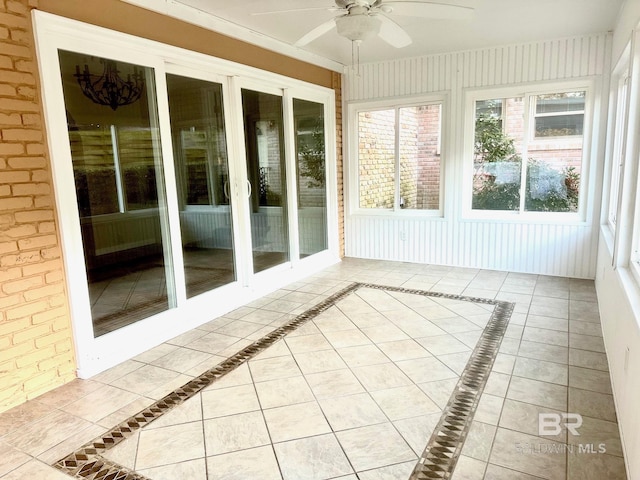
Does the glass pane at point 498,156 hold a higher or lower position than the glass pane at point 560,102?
lower

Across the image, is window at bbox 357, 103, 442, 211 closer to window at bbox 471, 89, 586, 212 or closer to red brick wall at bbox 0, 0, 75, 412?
window at bbox 471, 89, 586, 212

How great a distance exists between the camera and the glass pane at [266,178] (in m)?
4.31

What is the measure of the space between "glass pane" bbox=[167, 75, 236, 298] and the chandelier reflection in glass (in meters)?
0.27

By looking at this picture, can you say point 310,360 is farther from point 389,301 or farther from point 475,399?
point 389,301

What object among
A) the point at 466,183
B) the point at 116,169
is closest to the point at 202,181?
the point at 116,169

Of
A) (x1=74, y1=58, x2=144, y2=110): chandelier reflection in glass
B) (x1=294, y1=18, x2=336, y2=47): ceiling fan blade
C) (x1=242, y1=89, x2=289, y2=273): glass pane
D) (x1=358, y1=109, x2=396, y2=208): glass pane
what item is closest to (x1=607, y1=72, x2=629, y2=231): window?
(x1=358, y1=109, x2=396, y2=208): glass pane

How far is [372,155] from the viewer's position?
19.1 feet

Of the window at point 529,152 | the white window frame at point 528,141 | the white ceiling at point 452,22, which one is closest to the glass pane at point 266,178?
the white ceiling at point 452,22

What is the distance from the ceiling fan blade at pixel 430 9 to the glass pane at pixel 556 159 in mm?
2529

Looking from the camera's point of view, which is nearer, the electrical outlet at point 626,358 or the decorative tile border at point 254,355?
the decorative tile border at point 254,355

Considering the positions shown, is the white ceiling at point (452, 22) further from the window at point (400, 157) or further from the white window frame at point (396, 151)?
the window at point (400, 157)

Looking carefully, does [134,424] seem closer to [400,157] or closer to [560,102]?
[400,157]

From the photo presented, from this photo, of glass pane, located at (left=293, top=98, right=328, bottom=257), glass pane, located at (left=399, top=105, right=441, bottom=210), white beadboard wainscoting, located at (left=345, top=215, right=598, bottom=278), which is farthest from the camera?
glass pane, located at (left=399, top=105, right=441, bottom=210)

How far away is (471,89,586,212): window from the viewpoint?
15.2ft
